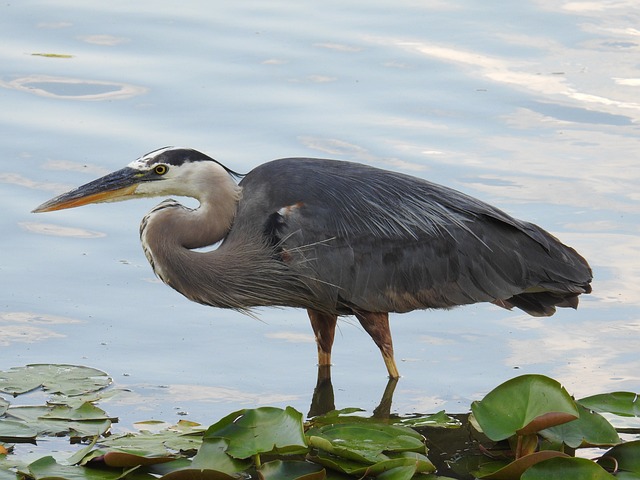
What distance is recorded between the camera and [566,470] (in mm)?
4801

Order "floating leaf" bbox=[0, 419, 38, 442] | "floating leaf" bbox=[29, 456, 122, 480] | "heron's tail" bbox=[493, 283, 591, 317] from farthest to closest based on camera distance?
1. "heron's tail" bbox=[493, 283, 591, 317]
2. "floating leaf" bbox=[0, 419, 38, 442]
3. "floating leaf" bbox=[29, 456, 122, 480]

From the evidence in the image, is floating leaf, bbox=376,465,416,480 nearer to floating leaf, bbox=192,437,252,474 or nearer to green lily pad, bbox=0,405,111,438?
floating leaf, bbox=192,437,252,474

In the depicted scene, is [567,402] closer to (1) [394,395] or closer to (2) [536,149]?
(1) [394,395]

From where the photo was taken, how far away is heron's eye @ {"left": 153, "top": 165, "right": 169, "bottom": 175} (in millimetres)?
6074

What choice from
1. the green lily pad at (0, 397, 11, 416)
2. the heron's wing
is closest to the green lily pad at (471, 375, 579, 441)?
the heron's wing

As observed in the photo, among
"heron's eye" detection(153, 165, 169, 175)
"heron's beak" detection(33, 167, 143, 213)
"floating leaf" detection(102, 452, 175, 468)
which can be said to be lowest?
"floating leaf" detection(102, 452, 175, 468)

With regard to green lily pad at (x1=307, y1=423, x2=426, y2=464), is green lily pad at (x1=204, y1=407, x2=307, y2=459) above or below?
above

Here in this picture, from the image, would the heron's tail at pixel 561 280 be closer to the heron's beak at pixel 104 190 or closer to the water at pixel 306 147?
the water at pixel 306 147

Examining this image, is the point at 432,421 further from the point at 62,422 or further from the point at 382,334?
the point at 62,422

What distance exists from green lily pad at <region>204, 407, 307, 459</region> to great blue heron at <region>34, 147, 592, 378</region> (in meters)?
1.25

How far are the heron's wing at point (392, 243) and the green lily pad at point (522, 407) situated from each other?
52.9 inches

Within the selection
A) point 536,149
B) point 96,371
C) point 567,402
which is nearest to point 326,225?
point 96,371

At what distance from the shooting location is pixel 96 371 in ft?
19.5

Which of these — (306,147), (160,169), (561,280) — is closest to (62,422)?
(160,169)
